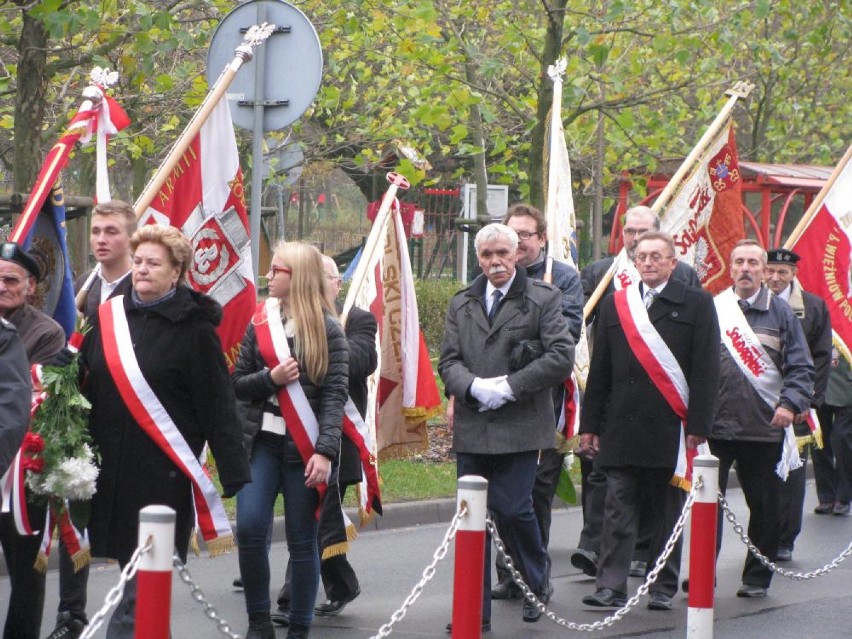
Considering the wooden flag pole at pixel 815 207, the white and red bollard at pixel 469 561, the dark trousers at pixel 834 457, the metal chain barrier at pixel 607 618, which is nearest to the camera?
the white and red bollard at pixel 469 561

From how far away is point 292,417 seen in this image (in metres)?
6.57

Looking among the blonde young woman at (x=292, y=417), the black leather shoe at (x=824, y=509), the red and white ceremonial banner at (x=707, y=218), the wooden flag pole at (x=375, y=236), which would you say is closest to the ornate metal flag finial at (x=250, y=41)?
the wooden flag pole at (x=375, y=236)

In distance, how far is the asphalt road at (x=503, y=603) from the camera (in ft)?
24.0

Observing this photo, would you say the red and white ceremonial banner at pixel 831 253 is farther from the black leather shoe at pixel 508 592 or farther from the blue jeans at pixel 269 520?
the blue jeans at pixel 269 520

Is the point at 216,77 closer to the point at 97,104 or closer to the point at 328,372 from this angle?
the point at 97,104

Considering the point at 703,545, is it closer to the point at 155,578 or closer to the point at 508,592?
the point at 508,592

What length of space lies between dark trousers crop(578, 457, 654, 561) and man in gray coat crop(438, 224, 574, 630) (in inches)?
46.2

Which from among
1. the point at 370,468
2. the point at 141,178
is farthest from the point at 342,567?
the point at 141,178

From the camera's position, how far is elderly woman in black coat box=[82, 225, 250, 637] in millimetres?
5664

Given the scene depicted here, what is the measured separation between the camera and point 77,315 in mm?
6668

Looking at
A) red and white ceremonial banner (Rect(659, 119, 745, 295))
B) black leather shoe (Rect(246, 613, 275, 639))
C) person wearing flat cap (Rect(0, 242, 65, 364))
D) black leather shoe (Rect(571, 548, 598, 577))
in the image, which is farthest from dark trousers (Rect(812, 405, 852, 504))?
person wearing flat cap (Rect(0, 242, 65, 364))

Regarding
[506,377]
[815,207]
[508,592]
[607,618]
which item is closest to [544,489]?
[508,592]

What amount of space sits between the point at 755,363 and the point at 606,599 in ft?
5.52

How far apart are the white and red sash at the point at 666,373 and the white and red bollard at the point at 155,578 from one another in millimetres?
3919
